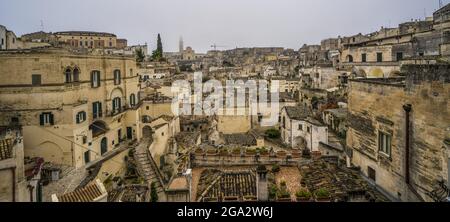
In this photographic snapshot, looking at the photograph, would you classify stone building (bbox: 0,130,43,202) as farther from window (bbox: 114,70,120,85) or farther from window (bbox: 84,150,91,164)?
window (bbox: 114,70,120,85)

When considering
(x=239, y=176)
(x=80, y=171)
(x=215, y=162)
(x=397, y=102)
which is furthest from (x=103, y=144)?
(x=397, y=102)

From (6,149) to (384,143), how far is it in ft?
31.8

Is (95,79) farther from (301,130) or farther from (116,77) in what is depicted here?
(301,130)

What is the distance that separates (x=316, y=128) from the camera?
21391 millimetres

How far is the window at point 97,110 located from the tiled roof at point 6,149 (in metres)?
10.1

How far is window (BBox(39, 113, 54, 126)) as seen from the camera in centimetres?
1609

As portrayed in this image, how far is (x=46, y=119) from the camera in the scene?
636 inches

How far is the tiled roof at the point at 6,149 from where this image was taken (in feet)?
30.3

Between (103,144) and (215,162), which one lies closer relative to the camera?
(215,162)

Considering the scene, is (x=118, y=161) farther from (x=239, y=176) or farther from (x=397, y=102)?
(x=397, y=102)

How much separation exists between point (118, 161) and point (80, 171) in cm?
222

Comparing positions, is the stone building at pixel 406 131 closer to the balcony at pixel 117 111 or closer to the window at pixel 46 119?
the window at pixel 46 119

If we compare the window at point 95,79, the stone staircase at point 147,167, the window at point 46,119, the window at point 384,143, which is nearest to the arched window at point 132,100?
the window at point 95,79

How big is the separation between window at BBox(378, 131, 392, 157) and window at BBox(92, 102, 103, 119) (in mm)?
15878
